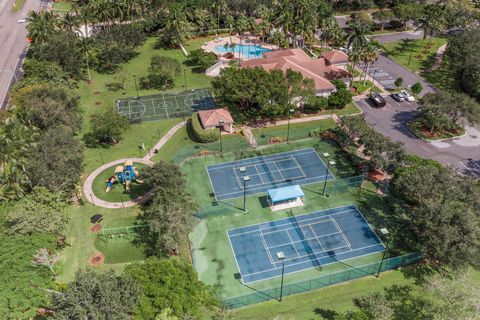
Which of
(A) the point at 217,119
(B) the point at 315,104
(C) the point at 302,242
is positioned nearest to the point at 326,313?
(C) the point at 302,242

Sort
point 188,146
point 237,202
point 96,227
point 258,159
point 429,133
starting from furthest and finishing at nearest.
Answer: point 429,133 < point 188,146 < point 258,159 < point 237,202 < point 96,227

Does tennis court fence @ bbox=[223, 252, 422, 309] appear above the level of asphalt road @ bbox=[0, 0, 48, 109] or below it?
below

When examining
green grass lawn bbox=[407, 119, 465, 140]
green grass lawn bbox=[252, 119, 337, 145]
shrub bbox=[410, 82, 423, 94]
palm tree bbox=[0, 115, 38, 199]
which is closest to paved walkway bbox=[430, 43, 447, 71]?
shrub bbox=[410, 82, 423, 94]

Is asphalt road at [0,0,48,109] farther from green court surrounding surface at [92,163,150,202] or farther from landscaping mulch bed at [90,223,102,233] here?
landscaping mulch bed at [90,223,102,233]

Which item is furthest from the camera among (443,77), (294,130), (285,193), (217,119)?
(443,77)

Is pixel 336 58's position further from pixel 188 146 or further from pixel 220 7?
pixel 188 146

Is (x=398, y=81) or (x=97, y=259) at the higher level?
(x=398, y=81)
